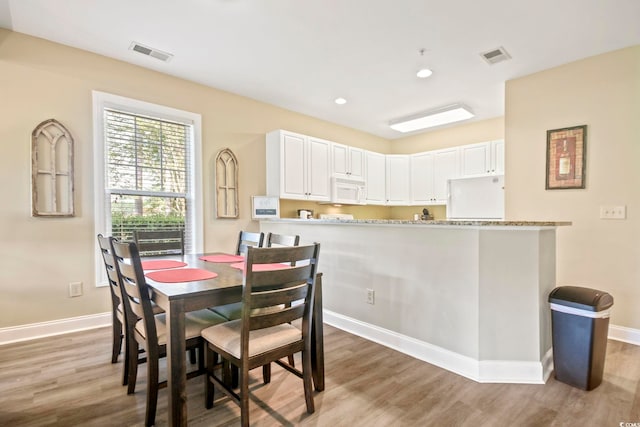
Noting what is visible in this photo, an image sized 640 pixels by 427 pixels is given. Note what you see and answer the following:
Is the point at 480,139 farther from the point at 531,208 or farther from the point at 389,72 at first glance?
the point at 389,72

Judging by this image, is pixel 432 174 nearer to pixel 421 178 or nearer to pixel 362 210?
pixel 421 178

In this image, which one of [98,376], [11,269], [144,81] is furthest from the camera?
[144,81]

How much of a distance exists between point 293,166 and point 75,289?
109 inches

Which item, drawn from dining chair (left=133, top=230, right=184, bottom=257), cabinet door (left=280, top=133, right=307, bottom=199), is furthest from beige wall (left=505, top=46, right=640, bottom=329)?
dining chair (left=133, top=230, right=184, bottom=257)

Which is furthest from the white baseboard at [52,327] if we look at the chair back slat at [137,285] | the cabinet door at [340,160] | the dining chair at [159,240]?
the cabinet door at [340,160]

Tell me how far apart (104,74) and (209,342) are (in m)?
2.99

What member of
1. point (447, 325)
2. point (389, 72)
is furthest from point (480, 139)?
point (447, 325)

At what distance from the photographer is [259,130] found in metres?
4.42

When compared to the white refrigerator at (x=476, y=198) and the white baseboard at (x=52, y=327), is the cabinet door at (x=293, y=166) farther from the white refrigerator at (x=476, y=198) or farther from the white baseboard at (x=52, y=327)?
the white refrigerator at (x=476, y=198)

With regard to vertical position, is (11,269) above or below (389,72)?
below

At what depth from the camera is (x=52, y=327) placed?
2.91 meters

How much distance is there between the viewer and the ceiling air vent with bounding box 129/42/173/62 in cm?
300

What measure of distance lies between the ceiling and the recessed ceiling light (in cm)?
6

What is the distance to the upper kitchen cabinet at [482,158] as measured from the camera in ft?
15.5
